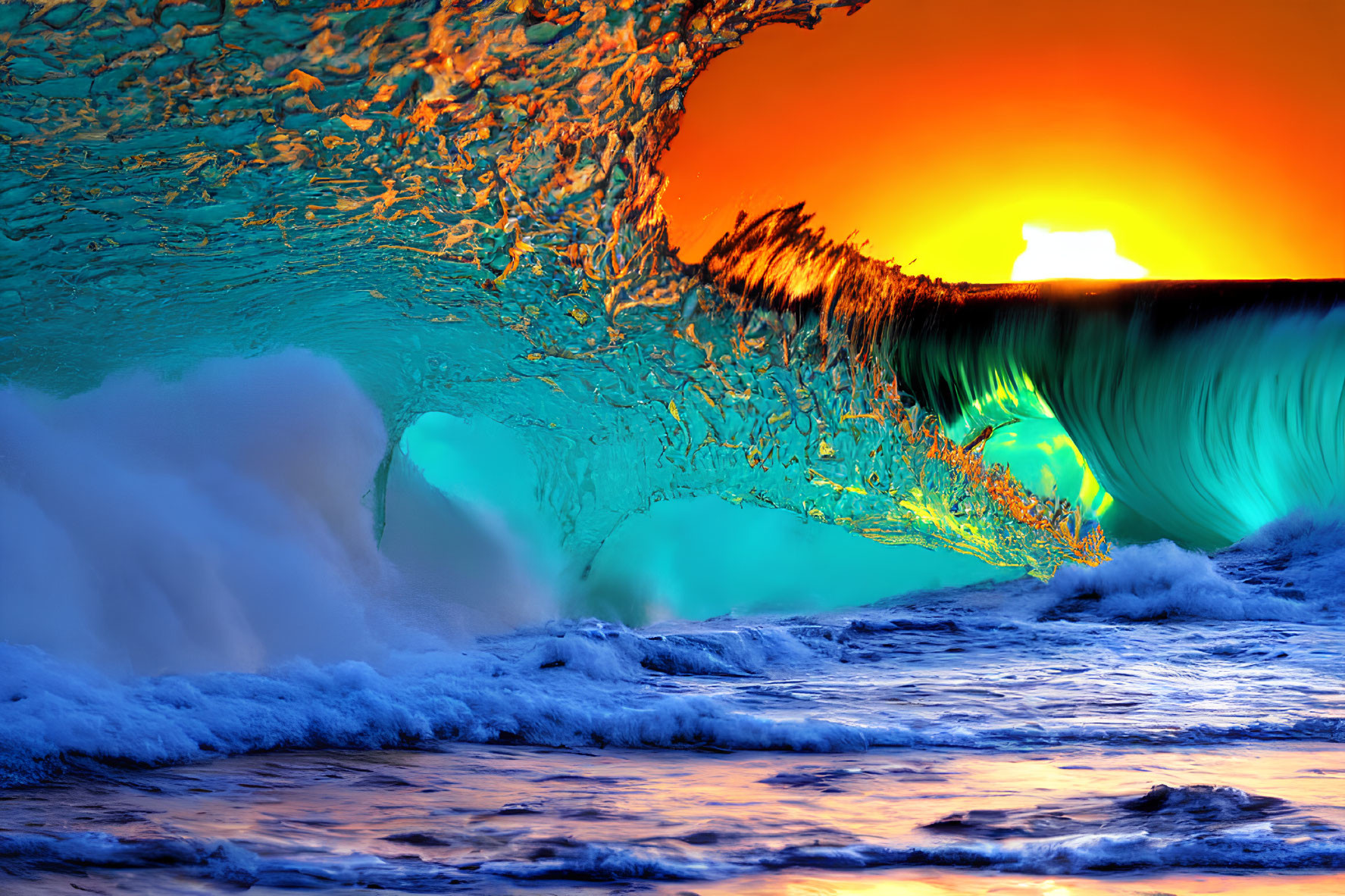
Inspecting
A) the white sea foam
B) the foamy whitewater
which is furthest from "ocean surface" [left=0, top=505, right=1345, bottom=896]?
the white sea foam

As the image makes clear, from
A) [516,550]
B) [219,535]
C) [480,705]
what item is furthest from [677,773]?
[516,550]

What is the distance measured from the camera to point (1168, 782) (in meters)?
1.95

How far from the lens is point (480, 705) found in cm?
266

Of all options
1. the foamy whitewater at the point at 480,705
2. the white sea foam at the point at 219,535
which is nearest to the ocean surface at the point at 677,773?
the foamy whitewater at the point at 480,705

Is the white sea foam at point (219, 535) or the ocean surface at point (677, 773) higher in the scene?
the white sea foam at point (219, 535)

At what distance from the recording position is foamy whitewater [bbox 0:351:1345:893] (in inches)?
58.2

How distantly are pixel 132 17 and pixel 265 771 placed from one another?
5.95 ft

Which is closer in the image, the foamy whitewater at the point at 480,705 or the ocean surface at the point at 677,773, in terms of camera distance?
the ocean surface at the point at 677,773

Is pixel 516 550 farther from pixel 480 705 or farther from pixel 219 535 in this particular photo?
pixel 480 705

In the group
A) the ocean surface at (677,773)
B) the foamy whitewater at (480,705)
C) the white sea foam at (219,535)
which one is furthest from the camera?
the white sea foam at (219,535)

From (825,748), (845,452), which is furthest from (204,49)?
(845,452)

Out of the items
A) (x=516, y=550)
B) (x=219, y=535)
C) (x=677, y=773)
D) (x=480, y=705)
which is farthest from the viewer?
(x=516, y=550)

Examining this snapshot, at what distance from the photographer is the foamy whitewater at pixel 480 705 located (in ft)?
4.85

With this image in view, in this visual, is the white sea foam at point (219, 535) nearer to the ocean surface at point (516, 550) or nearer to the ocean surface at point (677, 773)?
the ocean surface at point (516, 550)
